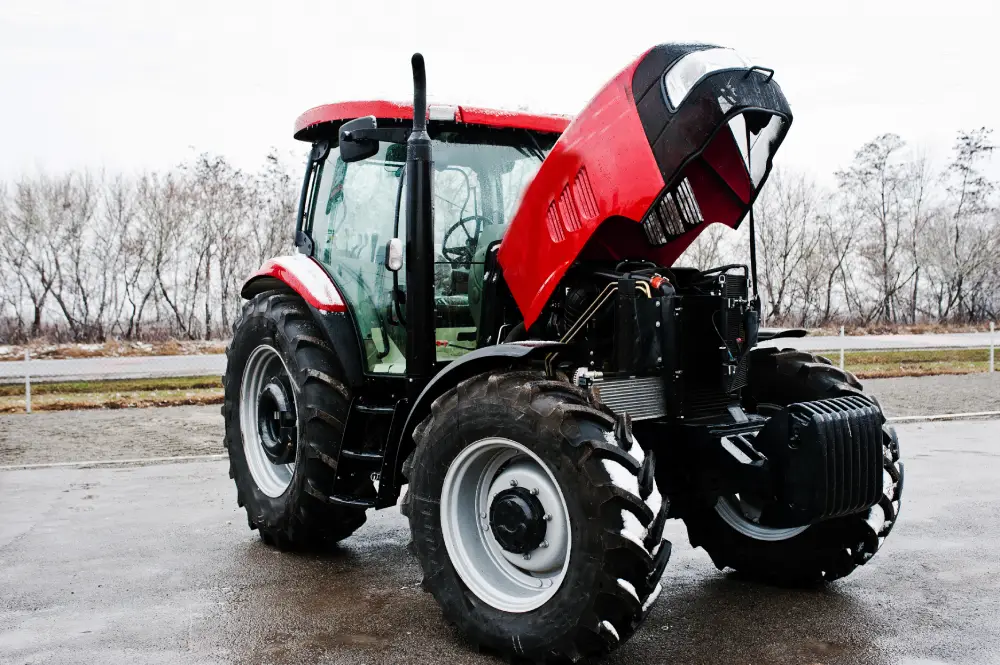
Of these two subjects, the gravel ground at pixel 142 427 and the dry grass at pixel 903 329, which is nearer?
the gravel ground at pixel 142 427

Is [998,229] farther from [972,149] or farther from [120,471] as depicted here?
[120,471]

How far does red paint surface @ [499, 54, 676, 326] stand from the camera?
15.0ft

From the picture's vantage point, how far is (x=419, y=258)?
5.38 m

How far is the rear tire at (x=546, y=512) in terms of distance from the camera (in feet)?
13.0

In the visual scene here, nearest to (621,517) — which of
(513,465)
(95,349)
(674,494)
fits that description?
(513,465)

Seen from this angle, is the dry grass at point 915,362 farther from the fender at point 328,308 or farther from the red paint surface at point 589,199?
the red paint surface at point 589,199

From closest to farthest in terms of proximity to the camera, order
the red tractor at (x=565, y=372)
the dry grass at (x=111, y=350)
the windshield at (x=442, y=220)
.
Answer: the red tractor at (x=565, y=372) → the windshield at (x=442, y=220) → the dry grass at (x=111, y=350)

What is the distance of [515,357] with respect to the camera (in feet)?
14.6

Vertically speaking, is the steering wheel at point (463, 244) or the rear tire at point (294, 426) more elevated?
the steering wheel at point (463, 244)

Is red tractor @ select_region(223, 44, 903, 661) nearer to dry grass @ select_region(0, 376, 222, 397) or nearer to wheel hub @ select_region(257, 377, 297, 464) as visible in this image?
wheel hub @ select_region(257, 377, 297, 464)

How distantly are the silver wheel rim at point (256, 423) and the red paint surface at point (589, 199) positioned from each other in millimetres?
2218

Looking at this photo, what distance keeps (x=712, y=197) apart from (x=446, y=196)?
1.54 meters

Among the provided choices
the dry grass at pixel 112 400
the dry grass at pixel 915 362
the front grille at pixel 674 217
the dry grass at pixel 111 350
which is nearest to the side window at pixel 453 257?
the front grille at pixel 674 217

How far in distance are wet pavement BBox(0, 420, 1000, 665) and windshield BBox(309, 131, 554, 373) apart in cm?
143
